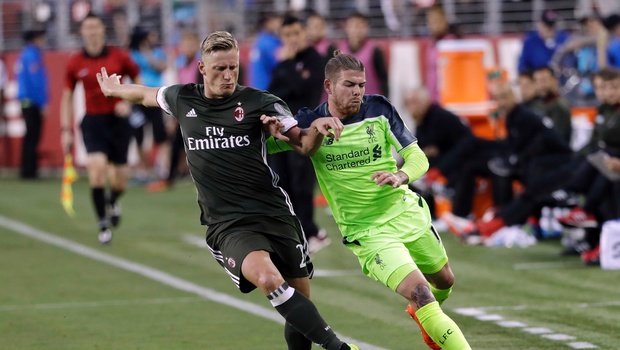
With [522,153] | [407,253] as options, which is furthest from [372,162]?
[522,153]

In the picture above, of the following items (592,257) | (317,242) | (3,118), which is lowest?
(3,118)

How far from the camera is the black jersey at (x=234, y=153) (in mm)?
7336

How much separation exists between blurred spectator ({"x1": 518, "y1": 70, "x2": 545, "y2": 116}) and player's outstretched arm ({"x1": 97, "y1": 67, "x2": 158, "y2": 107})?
24.9 feet

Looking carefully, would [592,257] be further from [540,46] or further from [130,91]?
[540,46]

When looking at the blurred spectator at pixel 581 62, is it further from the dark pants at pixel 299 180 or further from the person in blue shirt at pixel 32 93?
the person in blue shirt at pixel 32 93

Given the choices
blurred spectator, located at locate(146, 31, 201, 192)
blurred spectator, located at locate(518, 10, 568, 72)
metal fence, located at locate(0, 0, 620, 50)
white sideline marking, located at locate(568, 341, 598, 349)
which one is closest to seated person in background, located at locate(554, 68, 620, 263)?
white sideline marking, located at locate(568, 341, 598, 349)

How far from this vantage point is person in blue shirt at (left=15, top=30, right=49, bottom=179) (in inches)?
863

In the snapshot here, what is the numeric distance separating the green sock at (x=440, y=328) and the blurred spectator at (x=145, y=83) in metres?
14.5

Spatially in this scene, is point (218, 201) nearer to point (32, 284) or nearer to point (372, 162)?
point (372, 162)

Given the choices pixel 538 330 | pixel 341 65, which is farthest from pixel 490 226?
pixel 341 65

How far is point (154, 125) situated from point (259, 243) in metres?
14.5

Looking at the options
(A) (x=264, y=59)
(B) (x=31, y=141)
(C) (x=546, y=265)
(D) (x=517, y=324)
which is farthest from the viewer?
(B) (x=31, y=141)

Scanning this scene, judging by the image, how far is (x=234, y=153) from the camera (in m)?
7.34

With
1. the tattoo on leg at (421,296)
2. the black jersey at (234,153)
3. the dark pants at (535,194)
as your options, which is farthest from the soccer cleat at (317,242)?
the tattoo on leg at (421,296)
